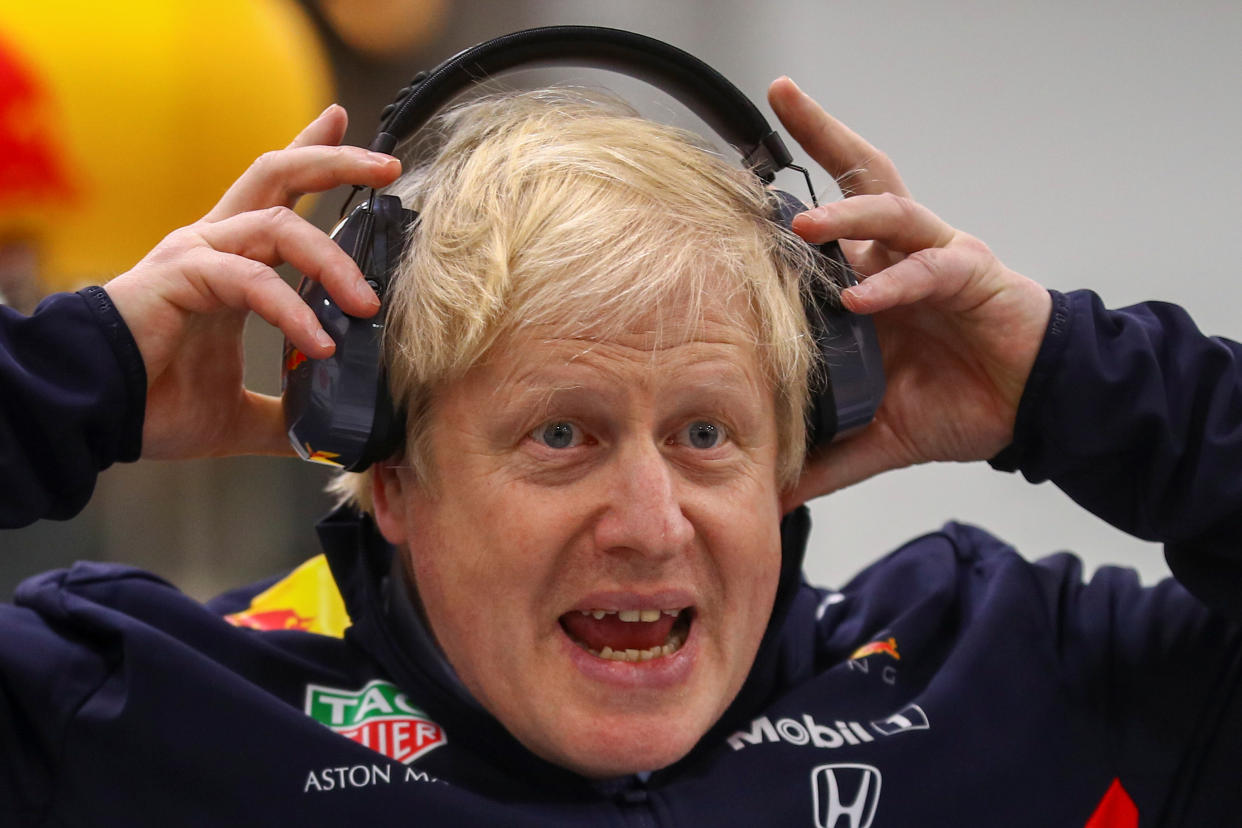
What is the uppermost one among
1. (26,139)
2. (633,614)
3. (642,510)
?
(26,139)

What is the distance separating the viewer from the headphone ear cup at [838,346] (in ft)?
3.59

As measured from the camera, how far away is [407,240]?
41.7 inches

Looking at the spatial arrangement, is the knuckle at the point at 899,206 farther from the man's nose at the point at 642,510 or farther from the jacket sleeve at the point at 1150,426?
the man's nose at the point at 642,510

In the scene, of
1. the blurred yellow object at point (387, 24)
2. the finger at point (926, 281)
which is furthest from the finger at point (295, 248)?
the blurred yellow object at point (387, 24)

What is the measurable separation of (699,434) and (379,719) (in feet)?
1.40

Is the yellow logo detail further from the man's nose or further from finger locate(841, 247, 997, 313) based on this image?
finger locate(841, 247, 997, 313)

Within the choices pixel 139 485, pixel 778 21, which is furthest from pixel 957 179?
pixel 139 485

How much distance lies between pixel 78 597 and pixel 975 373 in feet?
3.04

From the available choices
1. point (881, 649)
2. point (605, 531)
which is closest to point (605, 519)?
point (605, 531)

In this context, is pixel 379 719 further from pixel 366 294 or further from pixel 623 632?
pixel 366 294

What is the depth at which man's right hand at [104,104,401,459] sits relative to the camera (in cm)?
97

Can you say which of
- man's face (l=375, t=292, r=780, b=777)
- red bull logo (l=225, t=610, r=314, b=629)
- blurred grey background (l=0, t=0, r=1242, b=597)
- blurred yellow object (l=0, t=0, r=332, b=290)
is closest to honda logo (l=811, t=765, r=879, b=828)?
man's face (l=375, t=292, r=780, b=777)

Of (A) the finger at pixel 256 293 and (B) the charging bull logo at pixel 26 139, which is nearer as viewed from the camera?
(A) the finger at pixel 256 293

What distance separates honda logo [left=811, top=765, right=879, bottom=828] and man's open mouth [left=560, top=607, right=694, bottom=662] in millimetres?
210
